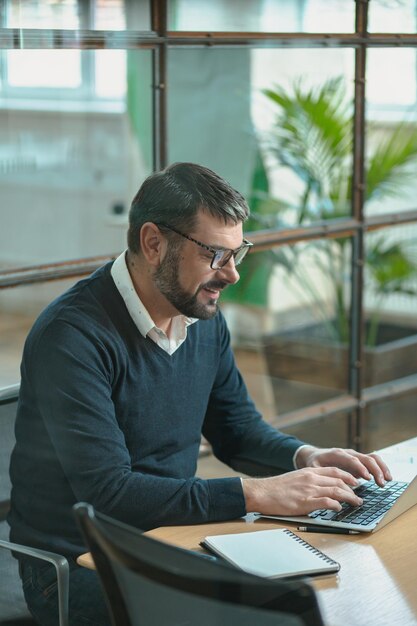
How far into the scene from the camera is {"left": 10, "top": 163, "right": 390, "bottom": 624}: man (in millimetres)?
1894

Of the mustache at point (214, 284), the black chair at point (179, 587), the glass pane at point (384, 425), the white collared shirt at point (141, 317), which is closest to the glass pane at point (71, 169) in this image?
the white collared shirt at point (141, 317)

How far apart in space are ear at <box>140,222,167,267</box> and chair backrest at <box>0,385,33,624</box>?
0.38 metres

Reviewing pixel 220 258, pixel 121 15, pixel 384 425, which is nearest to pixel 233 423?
pixel 220 258

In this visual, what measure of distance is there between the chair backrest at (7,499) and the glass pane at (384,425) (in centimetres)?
192

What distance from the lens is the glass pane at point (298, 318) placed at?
3.63 metres

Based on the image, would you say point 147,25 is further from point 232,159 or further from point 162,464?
point 162,464

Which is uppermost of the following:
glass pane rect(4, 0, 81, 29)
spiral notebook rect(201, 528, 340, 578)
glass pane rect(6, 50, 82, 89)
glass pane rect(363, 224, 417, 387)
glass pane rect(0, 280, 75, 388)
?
glass pane rect(4, 0, 81, 29)

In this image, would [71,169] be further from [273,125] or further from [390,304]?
[390,304]

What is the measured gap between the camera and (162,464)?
217 cm

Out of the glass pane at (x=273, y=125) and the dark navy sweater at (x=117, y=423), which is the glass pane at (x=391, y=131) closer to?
the glass pane at (x=273, y=125)

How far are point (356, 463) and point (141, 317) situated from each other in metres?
0.49

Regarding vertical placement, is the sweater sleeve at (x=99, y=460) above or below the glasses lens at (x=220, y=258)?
below

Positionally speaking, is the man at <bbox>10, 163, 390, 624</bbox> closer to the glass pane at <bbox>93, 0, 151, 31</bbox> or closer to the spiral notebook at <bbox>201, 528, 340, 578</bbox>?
the spiral notebook at <bbox>201, 528, 340, 578</bbox>

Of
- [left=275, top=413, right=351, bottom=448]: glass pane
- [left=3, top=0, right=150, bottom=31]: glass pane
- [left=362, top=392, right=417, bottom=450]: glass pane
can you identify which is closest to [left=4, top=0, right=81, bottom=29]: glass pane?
[left=3, top=0, right=150, bottom=31]: glass pane
